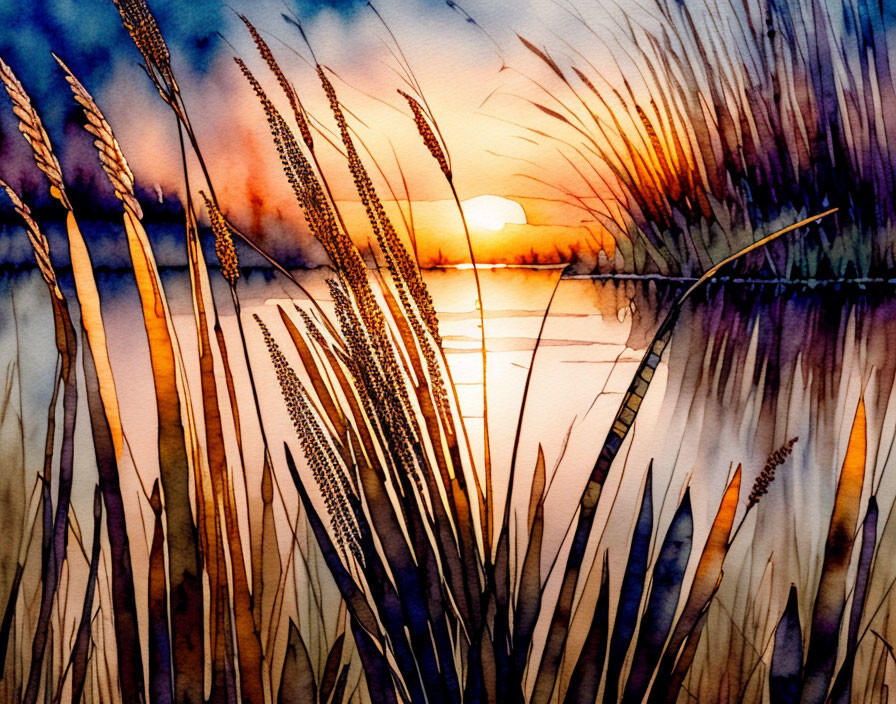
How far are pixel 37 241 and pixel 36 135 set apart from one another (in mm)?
171

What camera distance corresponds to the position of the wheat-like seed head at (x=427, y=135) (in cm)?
108

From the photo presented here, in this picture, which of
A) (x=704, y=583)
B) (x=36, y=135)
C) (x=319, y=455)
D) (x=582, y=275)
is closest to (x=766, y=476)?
(x=704, y=583)

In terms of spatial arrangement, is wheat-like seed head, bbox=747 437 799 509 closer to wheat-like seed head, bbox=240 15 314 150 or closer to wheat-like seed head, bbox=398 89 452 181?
wheat-like seed head, bbox=398 89 452 181

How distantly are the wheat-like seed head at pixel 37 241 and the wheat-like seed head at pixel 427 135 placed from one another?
24.8 inches

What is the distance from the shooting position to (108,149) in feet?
3.51

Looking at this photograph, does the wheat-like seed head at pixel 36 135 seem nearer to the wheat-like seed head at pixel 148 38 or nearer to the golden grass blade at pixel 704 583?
the wheat-like seed head at pixel 148 38

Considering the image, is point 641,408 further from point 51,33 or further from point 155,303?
point 51,33

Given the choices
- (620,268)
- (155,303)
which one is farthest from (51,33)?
(620,268)

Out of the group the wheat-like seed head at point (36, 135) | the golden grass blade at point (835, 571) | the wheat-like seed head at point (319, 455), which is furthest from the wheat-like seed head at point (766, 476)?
the wheat-like seed head at point (36, 135)

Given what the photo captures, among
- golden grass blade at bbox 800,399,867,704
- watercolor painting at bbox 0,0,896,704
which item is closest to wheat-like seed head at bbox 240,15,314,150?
watercolor painting at bbox 0,0,896,704

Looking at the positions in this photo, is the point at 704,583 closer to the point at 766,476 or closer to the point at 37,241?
the point at 766,476

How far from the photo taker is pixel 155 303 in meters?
1.07

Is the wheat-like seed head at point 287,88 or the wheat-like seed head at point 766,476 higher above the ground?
the wheat-like seed head at point 287,88

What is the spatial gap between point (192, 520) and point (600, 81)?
0.99 metres
